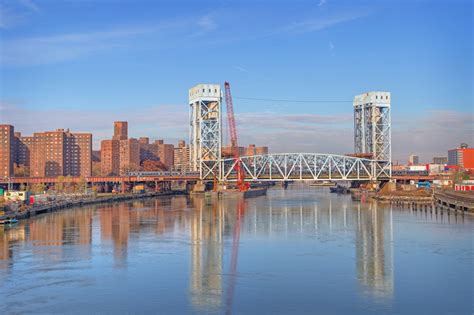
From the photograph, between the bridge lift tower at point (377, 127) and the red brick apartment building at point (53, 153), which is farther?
the red brick apartment building at point (53, 153)

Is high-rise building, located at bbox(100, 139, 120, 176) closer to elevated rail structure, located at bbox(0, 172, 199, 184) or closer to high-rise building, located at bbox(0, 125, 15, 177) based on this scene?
high-rise building, located at bbox(0, 125, 15, 177)

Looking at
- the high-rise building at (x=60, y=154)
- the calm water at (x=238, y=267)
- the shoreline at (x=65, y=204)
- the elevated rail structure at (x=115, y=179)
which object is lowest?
the calm water at (x=238, y=267)

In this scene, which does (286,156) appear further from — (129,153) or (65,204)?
(129,153)

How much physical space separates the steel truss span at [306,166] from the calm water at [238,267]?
47.4 metres

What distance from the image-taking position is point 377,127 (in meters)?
100

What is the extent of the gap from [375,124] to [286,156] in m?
17.1

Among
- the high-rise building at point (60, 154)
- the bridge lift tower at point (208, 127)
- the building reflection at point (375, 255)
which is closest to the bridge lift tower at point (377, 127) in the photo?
the bridge lift tower at point (208, 127)

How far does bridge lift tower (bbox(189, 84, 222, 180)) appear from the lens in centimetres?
9150

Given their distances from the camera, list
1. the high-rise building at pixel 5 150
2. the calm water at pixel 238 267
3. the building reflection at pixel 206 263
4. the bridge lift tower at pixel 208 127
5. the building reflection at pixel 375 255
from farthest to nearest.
A: the high-rise building at pixel 5 150 < the bridge lift tower at pixel 208 127 < the building reflection at pixel 375 255 < the building reflection at pixel 206 263 < the calm water at pixel 238 267

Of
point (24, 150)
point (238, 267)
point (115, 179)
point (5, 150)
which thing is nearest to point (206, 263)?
point (238, 267)

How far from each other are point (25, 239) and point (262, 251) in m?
14.7

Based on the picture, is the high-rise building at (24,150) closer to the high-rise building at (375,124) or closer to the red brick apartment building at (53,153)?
the red brick apartment building at (53,153)

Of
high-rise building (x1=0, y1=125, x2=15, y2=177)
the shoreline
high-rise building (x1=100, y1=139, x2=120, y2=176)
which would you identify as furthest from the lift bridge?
high-rise building (x1=100, y1=139, x2=120, y2=176)

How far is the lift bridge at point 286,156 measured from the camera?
91.9m
